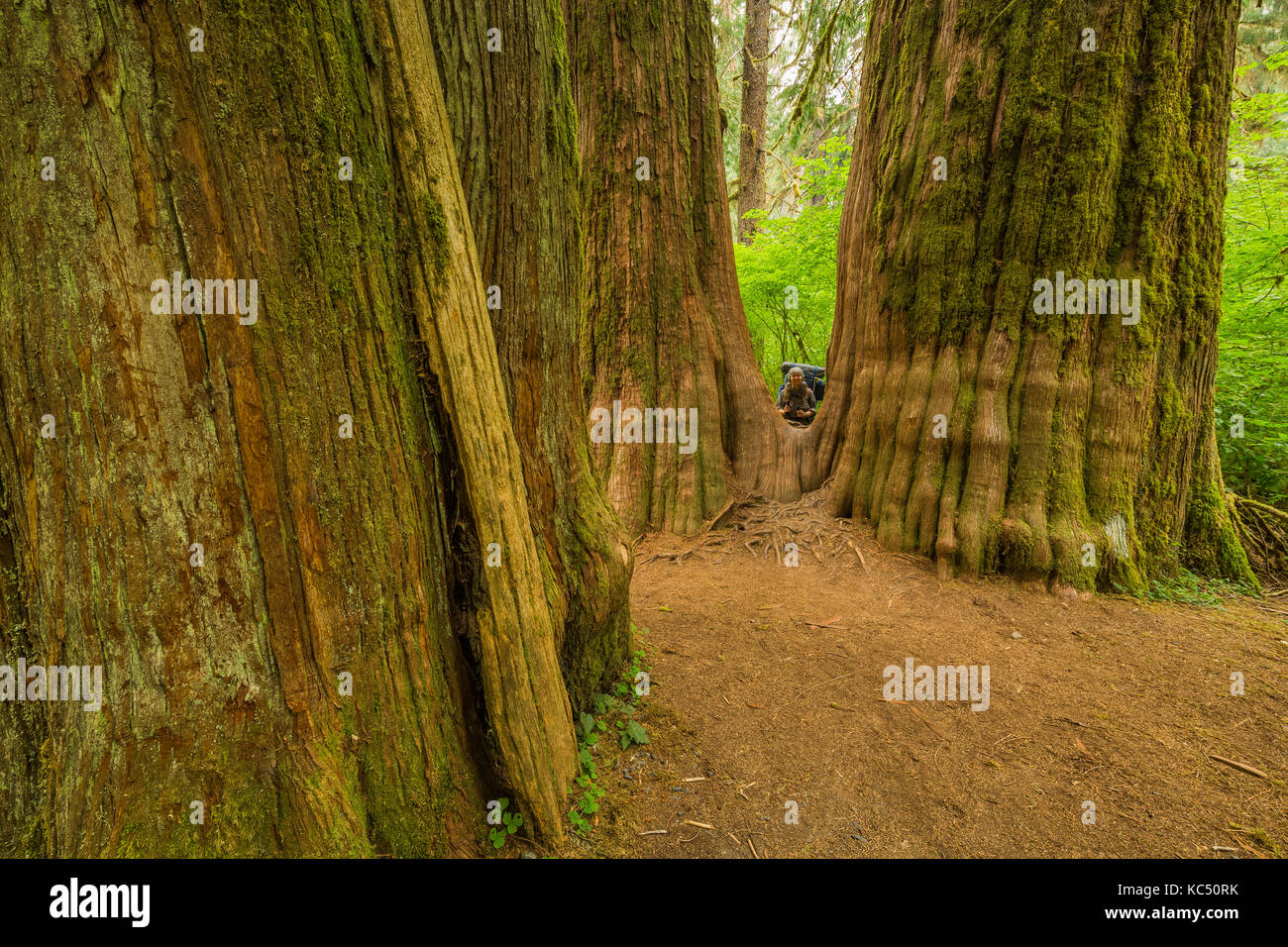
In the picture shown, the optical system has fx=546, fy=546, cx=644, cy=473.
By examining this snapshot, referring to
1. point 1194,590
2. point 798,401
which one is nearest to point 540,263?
point 1194,590

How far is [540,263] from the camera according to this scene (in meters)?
2.22

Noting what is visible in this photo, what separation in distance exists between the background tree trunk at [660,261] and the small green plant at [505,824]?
3.35 m

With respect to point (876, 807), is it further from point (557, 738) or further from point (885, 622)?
point (885, 622)

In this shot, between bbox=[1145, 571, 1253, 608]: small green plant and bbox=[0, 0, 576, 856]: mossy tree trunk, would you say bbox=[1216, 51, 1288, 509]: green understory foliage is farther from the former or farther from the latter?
bbox=[0, 0, 576, 856]: mossy tree trunk

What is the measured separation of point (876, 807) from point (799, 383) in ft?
21.5

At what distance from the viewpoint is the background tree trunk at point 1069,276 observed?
3.91m

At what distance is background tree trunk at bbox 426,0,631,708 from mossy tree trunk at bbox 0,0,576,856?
262 mm

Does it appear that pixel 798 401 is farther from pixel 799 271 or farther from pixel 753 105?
pixel 753 105

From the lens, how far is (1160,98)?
3.88m

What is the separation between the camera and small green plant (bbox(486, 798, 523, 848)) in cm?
186

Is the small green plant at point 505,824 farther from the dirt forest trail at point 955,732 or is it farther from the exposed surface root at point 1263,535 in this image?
the exposed surface root at point 1263,535

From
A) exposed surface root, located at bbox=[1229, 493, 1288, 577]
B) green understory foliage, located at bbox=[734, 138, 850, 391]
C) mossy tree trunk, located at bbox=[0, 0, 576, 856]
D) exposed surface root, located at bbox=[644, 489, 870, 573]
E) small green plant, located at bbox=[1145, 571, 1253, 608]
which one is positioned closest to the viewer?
mossy tree trunk, located at bbox=[0, 0, 576, 856]

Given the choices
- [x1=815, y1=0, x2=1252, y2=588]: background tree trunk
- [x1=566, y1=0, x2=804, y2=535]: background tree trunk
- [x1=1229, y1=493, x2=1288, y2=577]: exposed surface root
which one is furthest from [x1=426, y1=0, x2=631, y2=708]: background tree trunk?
[x1=1229, y1=493, x2=1288, y2=577]: exposed surface root

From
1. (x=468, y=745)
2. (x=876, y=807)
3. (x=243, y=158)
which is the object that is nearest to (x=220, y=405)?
(x=243, y=158)
